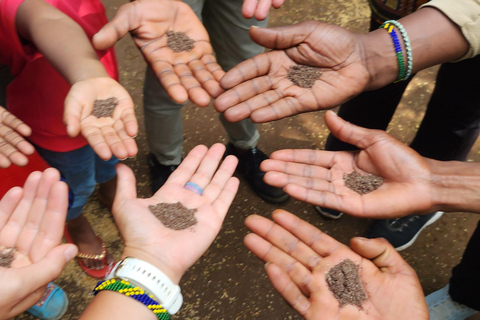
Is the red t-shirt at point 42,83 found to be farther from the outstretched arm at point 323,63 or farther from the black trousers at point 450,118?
the black trousers at point 450,118

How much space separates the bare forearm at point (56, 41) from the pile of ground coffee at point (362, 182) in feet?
4.56

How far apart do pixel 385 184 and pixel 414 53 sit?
0.77 metres

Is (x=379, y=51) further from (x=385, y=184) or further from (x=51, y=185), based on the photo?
(x=51, y=185)

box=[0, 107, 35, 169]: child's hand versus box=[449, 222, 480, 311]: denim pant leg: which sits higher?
box=[0, 107, 35, 169]: child's hand

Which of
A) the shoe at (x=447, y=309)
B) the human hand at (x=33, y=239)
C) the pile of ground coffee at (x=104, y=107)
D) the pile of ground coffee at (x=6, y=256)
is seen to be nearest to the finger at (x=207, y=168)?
the pile of ground coffee at (x=104, y=107)

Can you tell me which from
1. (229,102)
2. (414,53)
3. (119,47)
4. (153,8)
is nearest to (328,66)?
(414,53)

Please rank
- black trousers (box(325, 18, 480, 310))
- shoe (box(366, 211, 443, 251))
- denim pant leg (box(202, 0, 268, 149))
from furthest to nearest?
shoe (box(366, 211, 443, 251))
denim pant leg (box(202, 0, 268, 149))
black trousers (box(325, 18, 480, 310))

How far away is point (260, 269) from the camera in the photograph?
9.30ft

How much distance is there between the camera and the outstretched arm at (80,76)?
1.70 m

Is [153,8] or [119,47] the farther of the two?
[119,47]

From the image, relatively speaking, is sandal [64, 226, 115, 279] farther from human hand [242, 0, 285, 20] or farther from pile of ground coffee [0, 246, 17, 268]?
human hand [242, 0, 285, 20]

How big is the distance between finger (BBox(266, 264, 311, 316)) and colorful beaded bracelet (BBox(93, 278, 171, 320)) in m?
0.51

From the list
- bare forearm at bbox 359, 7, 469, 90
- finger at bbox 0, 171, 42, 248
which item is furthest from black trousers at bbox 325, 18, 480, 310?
finger at bbox 0, 171, 42, 248

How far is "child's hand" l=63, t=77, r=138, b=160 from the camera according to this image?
5.46 feet
